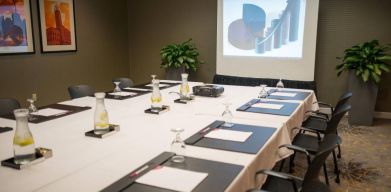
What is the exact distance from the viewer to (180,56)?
20.6 feet

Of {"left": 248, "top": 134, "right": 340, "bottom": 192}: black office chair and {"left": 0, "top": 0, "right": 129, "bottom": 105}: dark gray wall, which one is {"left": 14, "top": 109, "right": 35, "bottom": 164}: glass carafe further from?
{"left": 0, "top": 0, "right": 129, "bottom": 105}: dark gray wall

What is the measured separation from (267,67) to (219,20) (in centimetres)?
124

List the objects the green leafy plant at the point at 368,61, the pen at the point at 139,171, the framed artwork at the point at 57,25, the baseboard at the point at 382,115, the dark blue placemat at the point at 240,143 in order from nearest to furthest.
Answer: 1. the pen at the point at 139,171
2. the dark blue placemat at the point at 240,143
3. the green leafy plant at the point at 368,61
4. the framed artwork at the point at 57,25
5. the baseboard at the point at 382,115

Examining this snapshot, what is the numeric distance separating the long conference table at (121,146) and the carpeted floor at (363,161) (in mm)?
848

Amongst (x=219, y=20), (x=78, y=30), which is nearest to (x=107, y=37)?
(x=78, y=30)

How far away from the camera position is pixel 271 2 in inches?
227

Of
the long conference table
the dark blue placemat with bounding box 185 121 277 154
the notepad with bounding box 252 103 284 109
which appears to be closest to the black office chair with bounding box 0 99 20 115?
the long conference table

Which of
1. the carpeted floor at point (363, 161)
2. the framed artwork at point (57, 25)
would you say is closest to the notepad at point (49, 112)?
the carpeted floor at point (363, 161)

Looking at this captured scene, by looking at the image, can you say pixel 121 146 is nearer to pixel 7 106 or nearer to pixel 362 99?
pixel 7 106

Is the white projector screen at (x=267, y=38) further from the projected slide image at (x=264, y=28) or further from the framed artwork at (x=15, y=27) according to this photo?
the framed artwork at (x=15, y=27)

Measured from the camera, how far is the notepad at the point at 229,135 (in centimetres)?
212

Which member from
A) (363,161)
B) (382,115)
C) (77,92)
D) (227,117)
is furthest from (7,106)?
(382,115)

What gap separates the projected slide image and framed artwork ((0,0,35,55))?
3.28 m

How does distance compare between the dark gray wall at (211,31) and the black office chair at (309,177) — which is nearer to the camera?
the black office chair at (309,177)
